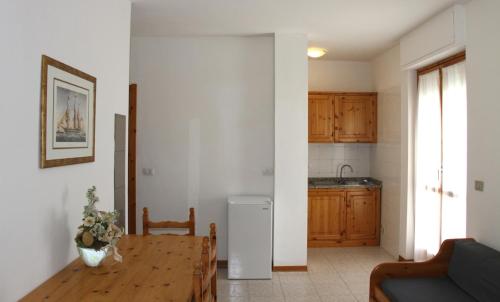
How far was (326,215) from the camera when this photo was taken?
17.7ft

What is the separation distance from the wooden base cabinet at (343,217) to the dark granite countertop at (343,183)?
0.06 m

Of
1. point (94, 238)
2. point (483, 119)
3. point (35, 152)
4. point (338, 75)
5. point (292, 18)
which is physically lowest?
point (94, 238)

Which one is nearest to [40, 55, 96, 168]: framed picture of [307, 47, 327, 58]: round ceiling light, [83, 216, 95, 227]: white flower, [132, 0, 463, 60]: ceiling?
[83, 216, 95, 227]: white flower

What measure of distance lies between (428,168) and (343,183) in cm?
139

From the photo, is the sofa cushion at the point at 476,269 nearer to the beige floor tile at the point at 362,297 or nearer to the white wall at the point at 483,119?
the white wall at the point at 483,119

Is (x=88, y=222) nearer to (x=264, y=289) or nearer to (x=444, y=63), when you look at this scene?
(x=264, y=289)

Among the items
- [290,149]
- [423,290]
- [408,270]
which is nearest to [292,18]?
[290,149]

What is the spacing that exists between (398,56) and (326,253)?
111 inches

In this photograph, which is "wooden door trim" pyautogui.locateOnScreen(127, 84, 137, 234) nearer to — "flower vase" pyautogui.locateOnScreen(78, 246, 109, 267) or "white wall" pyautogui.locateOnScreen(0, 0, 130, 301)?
"white wall" pyautogui.locateOnScreen(0, 0, 130, 301)

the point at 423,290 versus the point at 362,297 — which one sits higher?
the point at 423,290

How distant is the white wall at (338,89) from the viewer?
5.93 m

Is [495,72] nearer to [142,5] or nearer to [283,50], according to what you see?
[283,50]

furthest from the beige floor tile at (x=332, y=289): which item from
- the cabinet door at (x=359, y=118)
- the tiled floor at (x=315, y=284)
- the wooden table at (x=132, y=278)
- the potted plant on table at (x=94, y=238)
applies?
the potted plant on table at (x=94, y=238)

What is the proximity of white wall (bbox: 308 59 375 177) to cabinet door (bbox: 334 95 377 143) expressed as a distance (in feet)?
1.30
